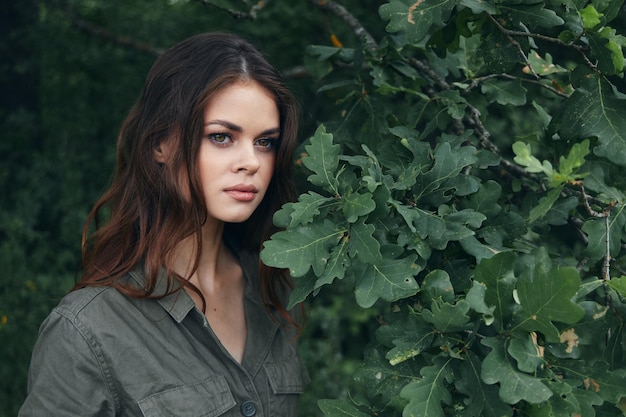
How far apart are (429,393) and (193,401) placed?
0.78 meters

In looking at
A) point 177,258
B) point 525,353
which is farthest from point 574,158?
point 177,258

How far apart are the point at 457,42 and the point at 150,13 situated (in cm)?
285

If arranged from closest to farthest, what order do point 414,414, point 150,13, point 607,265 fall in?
1. point 414,414
2. point 607,265
3. point 150,13

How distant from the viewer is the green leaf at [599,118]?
1811mm

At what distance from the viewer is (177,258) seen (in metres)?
2.32

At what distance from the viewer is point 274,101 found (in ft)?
7.52

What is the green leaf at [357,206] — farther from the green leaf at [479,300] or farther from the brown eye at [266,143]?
the brown eye at [266,143]

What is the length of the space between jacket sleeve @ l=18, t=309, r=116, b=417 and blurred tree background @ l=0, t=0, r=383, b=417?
2.18 metres

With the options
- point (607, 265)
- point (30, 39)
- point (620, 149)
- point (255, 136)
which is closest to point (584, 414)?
point (607, 265)

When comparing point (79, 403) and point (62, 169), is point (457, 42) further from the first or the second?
point (62, 169)

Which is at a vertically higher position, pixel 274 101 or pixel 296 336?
pixel 274 101

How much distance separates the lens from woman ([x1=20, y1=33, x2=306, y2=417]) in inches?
80.9

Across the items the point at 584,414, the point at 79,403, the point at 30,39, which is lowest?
the point at 30,39

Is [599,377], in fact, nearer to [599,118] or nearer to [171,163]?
[599,118]
